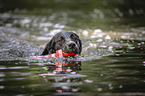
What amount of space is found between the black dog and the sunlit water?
333 millimetres

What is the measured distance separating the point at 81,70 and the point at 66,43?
1428mm

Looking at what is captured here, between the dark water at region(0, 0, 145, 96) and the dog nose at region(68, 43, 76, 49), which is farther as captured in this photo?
the dog nose at region(68, 43, 76, 49)

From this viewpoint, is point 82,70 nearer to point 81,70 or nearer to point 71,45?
point 81,70

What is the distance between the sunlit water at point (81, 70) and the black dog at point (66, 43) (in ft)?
1.09

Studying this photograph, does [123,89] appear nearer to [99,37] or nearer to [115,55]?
[115,55]

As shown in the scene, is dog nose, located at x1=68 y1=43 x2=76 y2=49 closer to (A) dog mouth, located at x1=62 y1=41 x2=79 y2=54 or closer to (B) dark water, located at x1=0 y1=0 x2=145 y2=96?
(A) dog mouth, located at x1=62 y1=41 x2=79 y2=54

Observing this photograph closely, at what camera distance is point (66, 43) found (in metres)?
8.18

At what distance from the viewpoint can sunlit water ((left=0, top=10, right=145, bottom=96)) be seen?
5.32 meters

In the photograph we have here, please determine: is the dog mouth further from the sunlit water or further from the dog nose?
the sunlit water

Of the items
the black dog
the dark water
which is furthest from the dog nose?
the dark water

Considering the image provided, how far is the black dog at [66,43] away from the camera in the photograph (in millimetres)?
8078

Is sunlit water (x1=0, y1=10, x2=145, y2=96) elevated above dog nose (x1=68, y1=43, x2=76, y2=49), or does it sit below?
below

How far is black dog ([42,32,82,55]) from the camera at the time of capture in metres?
8.08

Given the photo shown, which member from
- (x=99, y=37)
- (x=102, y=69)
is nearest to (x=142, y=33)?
(x=99, y=37)
